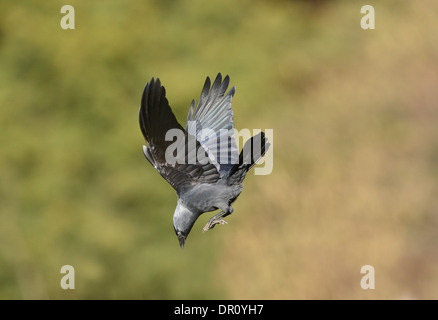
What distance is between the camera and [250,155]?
127 cm

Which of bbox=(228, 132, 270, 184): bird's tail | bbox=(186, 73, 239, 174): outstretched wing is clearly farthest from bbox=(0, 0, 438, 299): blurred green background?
bbox=(228, 132, 270, 184): bird's tail

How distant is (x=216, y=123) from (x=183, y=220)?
1.40ft

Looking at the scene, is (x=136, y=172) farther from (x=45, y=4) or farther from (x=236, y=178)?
(x=236, y=178)

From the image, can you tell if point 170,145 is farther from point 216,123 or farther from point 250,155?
point 216,123

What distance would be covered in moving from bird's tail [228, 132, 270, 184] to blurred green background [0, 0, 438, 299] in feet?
15.4

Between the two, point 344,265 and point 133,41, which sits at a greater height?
point 133,41

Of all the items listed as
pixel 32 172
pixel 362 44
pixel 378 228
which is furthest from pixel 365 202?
pixel 32 172

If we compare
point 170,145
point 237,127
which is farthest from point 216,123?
point 237,127

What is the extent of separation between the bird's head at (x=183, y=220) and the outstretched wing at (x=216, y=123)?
223 millimetres

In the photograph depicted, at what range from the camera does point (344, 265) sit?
620 centimetres

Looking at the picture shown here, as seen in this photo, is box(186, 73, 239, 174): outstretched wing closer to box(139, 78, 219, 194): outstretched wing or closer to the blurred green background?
box(139, 78, 219, 194): outstretched wing

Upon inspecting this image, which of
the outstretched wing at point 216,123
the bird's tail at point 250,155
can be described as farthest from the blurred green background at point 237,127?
the bird's tail at point 250,155

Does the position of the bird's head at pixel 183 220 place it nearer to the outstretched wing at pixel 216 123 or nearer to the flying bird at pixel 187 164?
the flying bird at pixel 187 164
